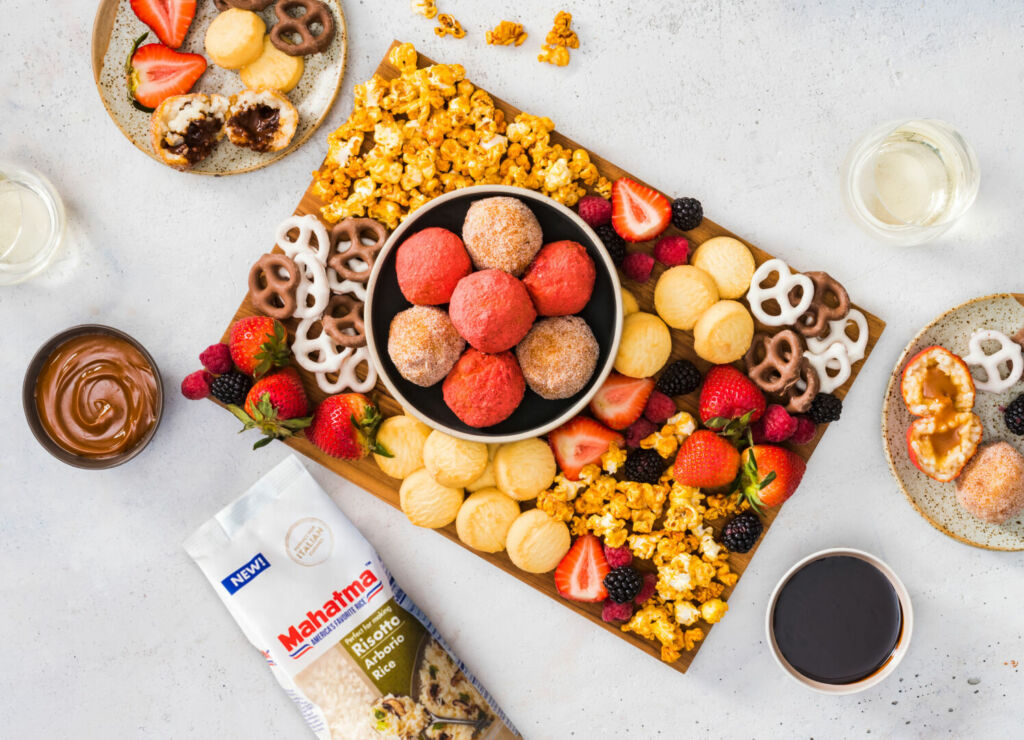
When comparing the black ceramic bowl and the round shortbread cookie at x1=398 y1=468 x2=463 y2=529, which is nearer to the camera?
the black ceramic bowl

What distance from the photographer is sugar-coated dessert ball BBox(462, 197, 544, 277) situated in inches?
51.8

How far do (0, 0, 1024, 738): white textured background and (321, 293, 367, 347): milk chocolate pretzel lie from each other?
268 mm

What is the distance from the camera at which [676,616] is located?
1.57m

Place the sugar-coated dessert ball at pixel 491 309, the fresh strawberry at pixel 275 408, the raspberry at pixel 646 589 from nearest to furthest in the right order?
the sugar-coated dessert ball at pixel 491 309 → the fresh strawberry at pixel 275 408 → the raspberry at pixel 646 589

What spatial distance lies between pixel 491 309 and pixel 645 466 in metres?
0.52

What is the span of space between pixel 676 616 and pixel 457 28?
4.56ft

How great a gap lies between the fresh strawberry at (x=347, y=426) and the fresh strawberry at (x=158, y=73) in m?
0.78

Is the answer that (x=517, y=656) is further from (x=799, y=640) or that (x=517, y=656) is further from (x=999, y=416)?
(x=999, y=416)

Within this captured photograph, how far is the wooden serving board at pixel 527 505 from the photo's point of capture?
5.17 feet

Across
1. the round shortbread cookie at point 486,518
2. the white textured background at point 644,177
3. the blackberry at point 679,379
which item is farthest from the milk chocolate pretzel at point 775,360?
the round shortbread cookie at point 486,518

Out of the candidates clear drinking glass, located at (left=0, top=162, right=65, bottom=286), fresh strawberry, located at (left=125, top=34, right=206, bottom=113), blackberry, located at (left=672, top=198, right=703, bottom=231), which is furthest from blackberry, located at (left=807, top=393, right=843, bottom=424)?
clear drinking glass, located at (left=0, top=162, right=65, bottom=286)

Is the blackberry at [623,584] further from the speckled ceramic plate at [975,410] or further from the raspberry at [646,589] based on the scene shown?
the speckled ceramic plate at [975,410]

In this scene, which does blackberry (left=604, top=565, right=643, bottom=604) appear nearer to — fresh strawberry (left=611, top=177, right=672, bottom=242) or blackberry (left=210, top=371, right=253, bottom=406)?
fresh strawberry (left=611, top=177, right=672, bottom=242)

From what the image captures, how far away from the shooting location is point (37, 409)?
1.59 meters
